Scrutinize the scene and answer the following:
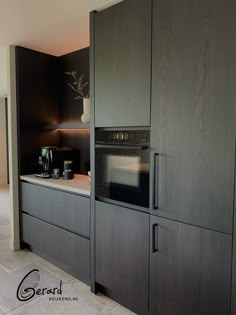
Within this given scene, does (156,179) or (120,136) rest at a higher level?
(120,136)

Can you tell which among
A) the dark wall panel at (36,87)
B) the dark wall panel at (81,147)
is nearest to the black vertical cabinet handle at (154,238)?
the dark wall panel at (81,147)

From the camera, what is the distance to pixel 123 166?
1946mm

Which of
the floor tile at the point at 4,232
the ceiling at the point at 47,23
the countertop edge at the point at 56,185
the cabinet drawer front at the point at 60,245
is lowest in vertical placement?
the floor tile at the point at 4,232

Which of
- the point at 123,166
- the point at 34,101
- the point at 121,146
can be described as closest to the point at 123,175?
the point at 123,166

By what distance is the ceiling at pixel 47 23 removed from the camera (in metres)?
1.96

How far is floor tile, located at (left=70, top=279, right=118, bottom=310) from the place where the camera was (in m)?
2.09

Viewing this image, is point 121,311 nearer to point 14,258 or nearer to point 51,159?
point 14,258

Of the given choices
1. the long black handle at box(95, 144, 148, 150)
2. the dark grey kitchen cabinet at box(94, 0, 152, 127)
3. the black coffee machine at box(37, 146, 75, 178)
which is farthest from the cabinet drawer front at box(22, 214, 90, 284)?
the dark grey kitchen cabinet at box(94, 0, 152, 127)

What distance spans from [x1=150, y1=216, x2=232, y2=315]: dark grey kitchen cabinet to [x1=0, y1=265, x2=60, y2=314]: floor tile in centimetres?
111

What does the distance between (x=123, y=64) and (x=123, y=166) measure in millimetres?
770

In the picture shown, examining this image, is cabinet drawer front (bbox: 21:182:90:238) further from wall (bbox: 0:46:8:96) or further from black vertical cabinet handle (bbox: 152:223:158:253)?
wall (bbox: 0:46:8:96)

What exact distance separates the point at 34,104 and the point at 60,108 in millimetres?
358

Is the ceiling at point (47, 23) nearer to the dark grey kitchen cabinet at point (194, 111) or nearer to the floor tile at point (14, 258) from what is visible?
the dark grey kitchen cabinet at point (194, 111)

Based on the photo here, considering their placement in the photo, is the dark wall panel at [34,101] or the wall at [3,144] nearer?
the dark wall panel at [34,101]
